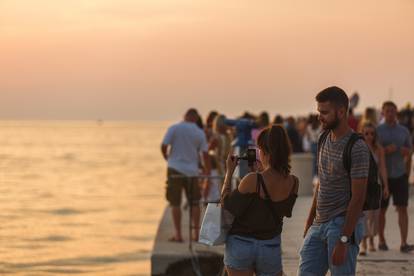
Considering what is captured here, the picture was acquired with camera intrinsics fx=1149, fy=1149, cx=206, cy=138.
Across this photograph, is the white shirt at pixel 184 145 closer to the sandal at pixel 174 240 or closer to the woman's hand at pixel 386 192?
the sandal at pixel 174 240

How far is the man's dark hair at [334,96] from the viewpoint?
700cm

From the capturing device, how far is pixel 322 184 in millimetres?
7230

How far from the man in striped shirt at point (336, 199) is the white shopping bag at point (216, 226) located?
53 centimetres

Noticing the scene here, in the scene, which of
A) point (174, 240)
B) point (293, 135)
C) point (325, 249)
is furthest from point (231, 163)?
point (293, 135)

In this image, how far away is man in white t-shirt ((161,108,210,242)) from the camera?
14336 millimetres

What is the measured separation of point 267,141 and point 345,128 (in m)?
0.49

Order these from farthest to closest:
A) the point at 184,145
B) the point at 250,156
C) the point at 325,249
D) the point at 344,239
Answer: the point at 184,145 < the point at 250,156 < the point at 325,249 < the point at 344,239

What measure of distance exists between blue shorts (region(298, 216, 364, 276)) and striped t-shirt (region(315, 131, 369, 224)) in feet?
0.21

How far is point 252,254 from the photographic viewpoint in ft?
23.6

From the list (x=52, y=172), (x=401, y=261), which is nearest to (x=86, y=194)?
(x=52, y=172)

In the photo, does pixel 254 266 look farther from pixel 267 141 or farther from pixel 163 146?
pixel 163 146

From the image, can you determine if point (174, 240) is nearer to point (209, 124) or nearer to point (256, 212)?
point (209, 124)

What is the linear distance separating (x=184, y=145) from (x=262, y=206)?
7207mm

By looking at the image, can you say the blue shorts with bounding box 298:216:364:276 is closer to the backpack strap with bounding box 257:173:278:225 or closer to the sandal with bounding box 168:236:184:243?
the backpack strap with bounding box 257:173:278:225
